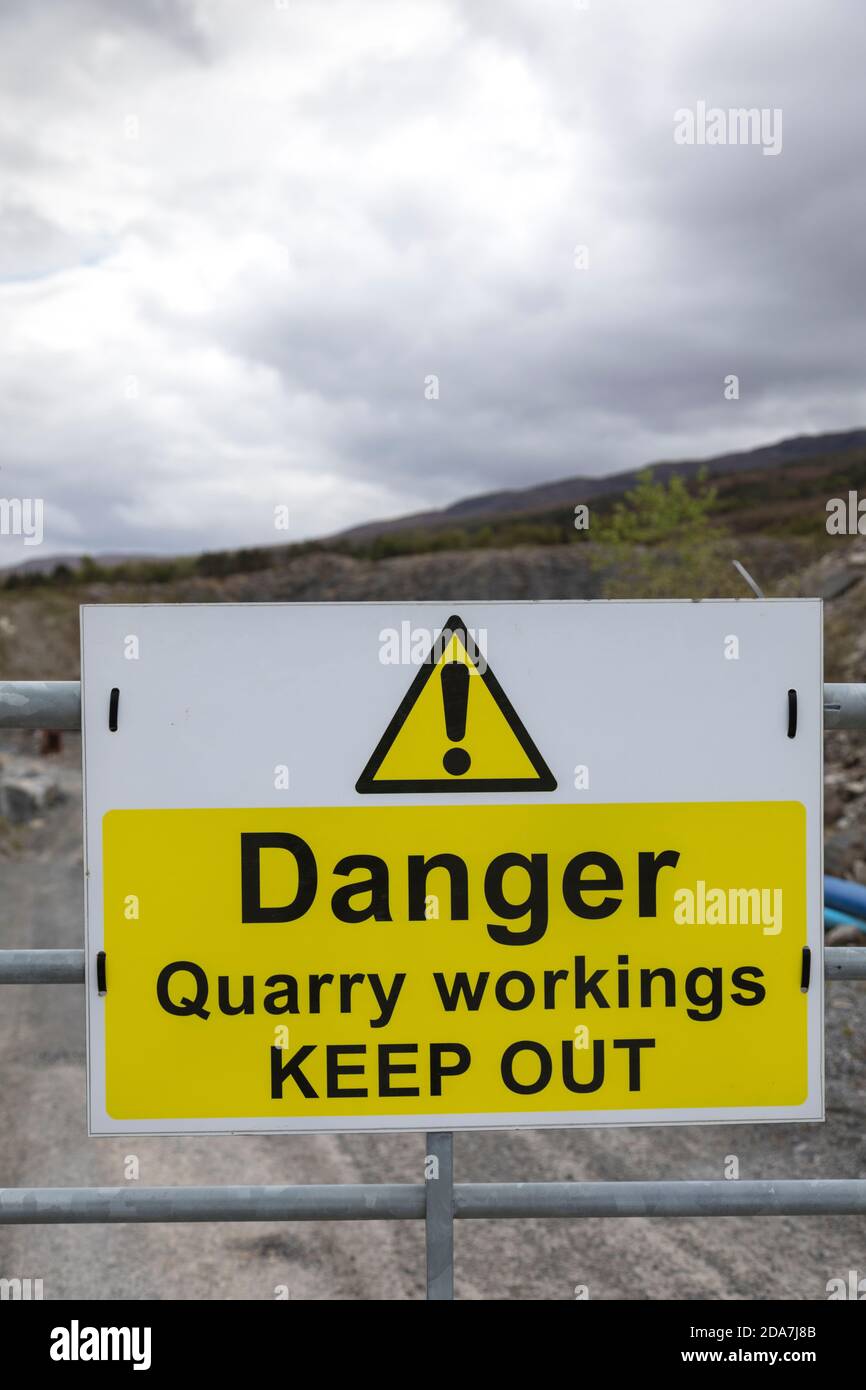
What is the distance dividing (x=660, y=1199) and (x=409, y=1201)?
1.63ft

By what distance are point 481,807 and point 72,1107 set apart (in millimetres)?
4200

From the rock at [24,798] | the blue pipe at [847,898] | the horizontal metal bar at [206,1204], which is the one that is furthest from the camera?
the rock at [24,798]

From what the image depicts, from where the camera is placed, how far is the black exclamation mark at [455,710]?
185 cm

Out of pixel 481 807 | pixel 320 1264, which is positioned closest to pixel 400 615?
pixel 481 807

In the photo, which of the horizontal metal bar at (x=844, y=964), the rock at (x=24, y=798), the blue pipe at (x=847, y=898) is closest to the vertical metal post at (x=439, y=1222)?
the horizontal metal bar at (x=844, y=964)

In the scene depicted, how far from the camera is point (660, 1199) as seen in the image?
1844 mm

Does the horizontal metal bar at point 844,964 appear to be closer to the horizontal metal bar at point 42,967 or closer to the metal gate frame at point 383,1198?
the metal gate frame at point 383,1198

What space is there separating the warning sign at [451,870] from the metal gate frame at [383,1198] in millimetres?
102

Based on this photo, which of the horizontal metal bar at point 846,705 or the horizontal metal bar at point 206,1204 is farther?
the horizontal metal bar at point 846,705

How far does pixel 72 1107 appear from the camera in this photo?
4.97 m

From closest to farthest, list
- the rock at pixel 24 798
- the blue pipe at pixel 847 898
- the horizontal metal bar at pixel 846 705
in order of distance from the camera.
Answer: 1. the horizontal metal bar at pixel 846 705
2. the blue pipe at pixel 847 898
3. the rock at pixel 24 798

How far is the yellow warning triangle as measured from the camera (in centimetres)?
185

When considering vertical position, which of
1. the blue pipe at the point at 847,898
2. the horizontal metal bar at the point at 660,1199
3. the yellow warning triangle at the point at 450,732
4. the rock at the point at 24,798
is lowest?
the rock at the point at 24,798
